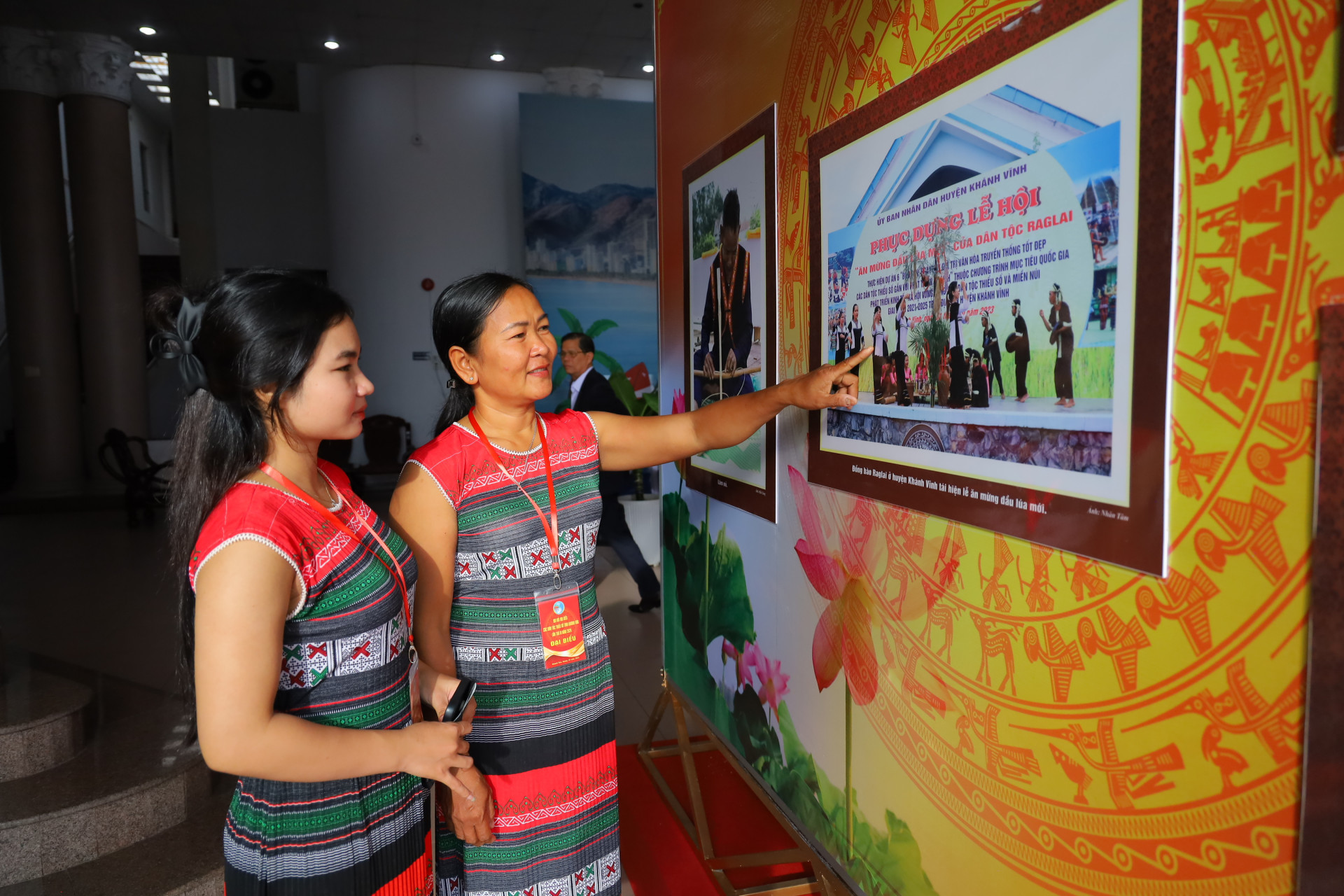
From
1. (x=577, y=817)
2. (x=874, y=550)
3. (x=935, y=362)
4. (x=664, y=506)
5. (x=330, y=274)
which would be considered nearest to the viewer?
(x=935, y=362)

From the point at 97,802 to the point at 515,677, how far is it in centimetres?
195

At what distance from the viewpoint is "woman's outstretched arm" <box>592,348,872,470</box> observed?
1761 millimetres

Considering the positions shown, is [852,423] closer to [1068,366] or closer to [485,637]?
[1068,366]

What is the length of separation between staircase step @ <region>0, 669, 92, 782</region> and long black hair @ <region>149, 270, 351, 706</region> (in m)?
2.29

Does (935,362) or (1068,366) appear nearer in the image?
(1068,366)

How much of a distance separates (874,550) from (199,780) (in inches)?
107

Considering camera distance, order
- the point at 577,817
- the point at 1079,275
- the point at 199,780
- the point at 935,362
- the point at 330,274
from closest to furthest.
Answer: the point at 1079,275
the point at 935,362
the point at 577,817
the point at 199,780
the point at 330,274

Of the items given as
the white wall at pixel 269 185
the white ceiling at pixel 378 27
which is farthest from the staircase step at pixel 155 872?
the white wall at pixel 269 185

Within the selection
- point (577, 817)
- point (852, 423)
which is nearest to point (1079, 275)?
point (852, 423)

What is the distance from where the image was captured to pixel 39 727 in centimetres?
291

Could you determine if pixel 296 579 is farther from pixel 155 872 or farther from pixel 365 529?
pixel 155 872

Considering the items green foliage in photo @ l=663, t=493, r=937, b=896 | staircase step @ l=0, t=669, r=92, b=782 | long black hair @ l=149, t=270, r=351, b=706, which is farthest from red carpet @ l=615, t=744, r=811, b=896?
staircase step @ l=0, t=669, r=92, b=782

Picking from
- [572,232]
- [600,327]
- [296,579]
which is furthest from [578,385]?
[572,232]

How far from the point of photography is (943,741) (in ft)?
4.87
